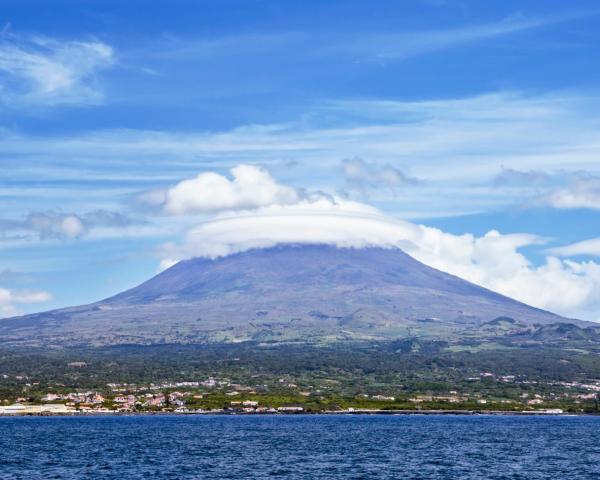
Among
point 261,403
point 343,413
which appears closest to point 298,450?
point 343,413

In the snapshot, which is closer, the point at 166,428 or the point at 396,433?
the point at 396,433

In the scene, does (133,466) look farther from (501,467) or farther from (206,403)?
(206,403)

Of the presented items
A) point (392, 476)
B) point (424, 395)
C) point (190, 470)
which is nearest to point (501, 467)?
point (392, 476)

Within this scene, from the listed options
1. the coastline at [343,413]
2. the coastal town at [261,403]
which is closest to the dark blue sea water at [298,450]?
the coastline at [343,413]

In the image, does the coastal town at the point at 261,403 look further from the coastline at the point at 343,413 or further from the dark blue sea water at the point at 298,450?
the dark blue sea water at the point at 298,450

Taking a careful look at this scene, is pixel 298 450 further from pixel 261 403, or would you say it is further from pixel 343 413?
pixel 261 403


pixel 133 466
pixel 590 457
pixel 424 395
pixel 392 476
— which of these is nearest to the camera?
pixel 392 476

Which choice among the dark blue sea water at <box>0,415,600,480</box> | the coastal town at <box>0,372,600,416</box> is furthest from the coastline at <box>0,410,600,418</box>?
the dark blue sea water at <box>0,415,600,480</box>

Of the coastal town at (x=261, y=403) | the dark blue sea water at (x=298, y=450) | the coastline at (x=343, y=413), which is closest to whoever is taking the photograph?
the dark blue sea water at (x=298, y=450)

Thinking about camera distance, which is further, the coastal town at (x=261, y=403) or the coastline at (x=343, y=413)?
the coastal town at (x=261, y=403)
